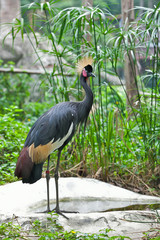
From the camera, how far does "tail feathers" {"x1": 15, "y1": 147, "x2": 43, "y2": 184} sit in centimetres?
349

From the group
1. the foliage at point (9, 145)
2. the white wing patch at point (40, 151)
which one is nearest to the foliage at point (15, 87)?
the foliage at point (9, 145)

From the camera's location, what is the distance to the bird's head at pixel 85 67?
3998 mm

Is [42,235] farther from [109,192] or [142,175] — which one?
[142,175]

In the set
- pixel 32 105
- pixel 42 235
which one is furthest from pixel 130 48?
pixel 32 105

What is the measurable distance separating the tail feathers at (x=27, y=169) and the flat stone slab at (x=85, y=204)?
0.33 metres

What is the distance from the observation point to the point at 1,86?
8.52 metres

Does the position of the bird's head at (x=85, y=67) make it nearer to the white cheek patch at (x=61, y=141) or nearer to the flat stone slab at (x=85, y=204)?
the white cheek patch at (x=61, y=141)

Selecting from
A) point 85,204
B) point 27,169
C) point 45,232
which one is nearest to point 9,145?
point 85,204

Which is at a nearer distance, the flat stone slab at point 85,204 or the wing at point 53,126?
the flat stone slab at point 85,204

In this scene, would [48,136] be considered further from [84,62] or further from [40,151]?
[84,62]

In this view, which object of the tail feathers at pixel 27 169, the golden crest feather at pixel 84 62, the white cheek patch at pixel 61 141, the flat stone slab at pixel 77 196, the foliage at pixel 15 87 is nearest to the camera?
the tail feathers at pixel 27 169

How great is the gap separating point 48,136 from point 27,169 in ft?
1.27

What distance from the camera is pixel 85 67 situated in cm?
402

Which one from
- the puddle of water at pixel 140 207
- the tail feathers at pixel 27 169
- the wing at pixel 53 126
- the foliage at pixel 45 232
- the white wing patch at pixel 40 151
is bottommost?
the puddle of water at pixel 140 207
